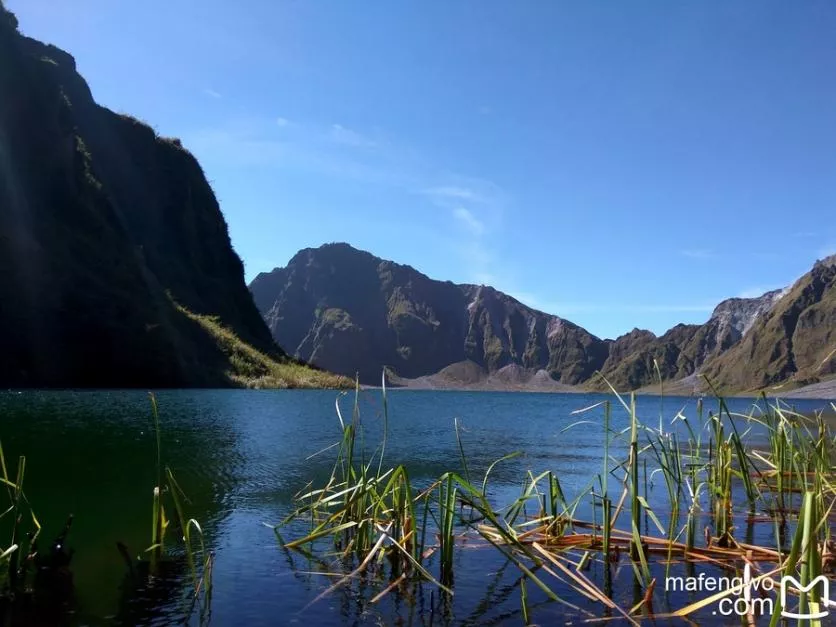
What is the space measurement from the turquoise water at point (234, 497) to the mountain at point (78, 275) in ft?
156

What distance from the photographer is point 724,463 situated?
32.7 ft

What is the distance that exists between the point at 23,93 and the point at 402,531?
98.6 meters

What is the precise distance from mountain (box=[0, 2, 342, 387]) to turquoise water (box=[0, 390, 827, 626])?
4743 centimetres

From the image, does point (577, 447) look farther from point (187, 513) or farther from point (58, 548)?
point (58, 548)

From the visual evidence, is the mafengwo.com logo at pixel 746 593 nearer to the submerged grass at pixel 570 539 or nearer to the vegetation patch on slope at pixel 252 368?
the submerged grass at pixel 570 539

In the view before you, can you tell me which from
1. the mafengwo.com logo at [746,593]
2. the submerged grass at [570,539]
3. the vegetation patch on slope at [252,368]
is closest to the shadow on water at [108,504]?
the submerged grass at [570,539]

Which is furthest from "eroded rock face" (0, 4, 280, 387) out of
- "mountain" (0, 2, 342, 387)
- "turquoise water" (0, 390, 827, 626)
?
"turquoise water" (0, 390, 827, 626)

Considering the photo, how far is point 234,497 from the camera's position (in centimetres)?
1428

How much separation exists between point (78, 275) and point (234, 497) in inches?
3111

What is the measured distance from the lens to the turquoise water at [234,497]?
286 inches

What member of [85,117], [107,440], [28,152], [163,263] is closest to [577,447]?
[107,440]

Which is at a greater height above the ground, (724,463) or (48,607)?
(724,463)

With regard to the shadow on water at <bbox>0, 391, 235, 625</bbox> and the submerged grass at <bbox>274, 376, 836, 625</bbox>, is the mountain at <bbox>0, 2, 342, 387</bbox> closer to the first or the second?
the shadow on water at <bbox>0, 391, 235, 625</bbox>

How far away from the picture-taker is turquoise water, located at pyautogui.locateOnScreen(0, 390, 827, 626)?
726 cm
